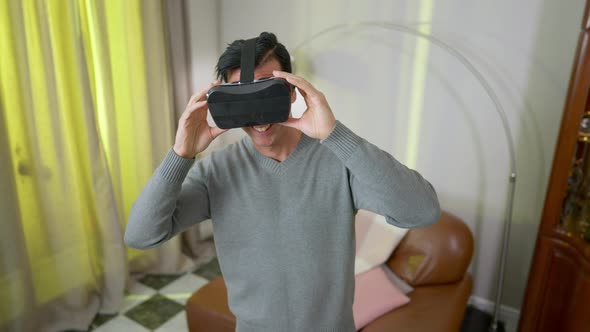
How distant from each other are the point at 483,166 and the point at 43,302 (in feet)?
7.47

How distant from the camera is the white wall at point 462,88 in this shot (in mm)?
1853

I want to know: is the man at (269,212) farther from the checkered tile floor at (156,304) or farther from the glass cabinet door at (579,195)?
the checkered tile floor at (156,304)

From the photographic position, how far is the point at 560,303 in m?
1.67

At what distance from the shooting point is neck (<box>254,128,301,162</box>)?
37.4 inches

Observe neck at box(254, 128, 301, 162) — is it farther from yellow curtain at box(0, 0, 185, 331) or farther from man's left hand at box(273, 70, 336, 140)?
yellow curtain at box(0, 0, 185, 331)

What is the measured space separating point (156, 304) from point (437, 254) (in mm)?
1534

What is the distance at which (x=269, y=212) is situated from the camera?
0.94m

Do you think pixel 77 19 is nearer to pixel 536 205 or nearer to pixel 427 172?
pixel 427 172

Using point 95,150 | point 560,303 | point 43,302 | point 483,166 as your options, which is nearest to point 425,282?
point 560,303

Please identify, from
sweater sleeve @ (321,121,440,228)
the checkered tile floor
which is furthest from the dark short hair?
the checkered tile floor

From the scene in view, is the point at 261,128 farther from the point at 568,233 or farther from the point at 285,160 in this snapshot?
the point at 568,233

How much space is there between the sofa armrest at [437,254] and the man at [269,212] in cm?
95

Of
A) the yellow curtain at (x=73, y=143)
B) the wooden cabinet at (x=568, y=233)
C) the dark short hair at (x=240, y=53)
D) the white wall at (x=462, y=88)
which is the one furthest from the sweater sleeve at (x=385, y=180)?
the yellow curtain at (x=73, y=143)

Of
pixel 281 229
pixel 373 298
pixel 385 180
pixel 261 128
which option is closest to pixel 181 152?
pixel 261 128
